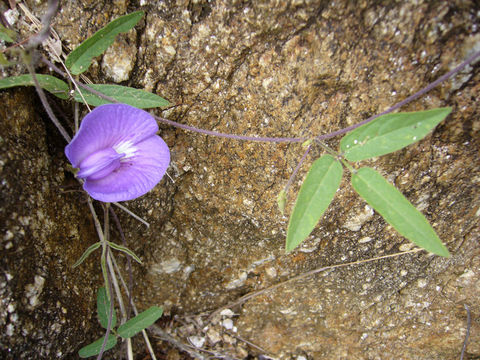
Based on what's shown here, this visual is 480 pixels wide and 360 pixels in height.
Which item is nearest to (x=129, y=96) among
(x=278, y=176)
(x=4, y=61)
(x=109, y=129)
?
(x=109, y=129)

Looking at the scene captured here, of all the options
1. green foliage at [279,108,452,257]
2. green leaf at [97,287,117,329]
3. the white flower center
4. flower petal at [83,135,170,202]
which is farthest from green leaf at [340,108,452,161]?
green leaf at [97,287,117,329]

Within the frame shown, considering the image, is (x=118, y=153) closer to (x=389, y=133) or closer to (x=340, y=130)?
(x=340, y=130)

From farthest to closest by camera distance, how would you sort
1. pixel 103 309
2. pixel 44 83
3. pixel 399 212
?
pixel 103 309 < pixel 44 83 < pixel 399 212

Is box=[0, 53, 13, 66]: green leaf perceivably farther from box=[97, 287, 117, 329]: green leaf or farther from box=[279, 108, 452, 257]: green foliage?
box=[279, 108, 452, 257]: green foliage

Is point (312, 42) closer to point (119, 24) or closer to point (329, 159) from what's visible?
point (329, 159)

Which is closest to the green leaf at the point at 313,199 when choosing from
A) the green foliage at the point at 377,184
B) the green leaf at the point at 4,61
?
the green foliage at the point at 377,184

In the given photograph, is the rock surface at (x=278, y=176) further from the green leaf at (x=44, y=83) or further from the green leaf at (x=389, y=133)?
the green leaf at (x=389, y=133)

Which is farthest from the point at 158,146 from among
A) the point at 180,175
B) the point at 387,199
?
the point at 387,199
